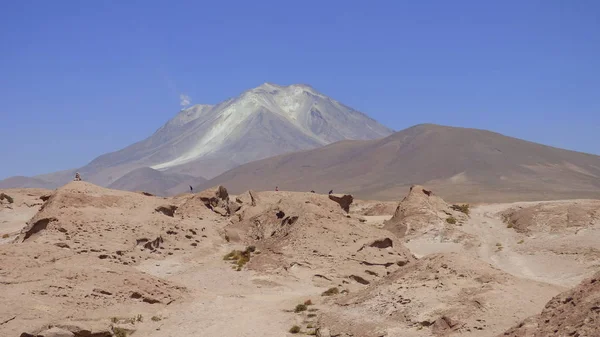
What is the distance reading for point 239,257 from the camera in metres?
23.7

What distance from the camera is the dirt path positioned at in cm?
1509

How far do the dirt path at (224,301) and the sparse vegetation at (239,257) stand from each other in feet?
1.05

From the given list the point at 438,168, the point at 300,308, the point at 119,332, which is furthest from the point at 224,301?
the point at 438,168

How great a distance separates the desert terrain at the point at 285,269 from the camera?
13.2 m

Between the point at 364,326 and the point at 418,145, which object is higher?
the point at 418,145

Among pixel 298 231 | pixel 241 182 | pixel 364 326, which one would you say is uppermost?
pixel 241 182

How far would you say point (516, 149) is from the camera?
140250 millimetres

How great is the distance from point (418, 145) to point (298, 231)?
131m

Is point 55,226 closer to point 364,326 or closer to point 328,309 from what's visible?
point 328,309

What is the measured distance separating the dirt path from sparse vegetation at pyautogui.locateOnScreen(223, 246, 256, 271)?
0.32 m

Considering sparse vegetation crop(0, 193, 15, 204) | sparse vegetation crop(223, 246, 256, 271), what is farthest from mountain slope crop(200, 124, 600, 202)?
sparse vegetation crop(223, 246, 256, 271)

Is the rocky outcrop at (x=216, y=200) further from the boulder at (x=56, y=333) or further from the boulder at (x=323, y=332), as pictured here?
the boulder at (x=56, y=333)

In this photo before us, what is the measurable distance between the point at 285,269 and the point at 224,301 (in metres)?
3.71

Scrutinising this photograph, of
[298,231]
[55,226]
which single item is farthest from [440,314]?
[55,226]
